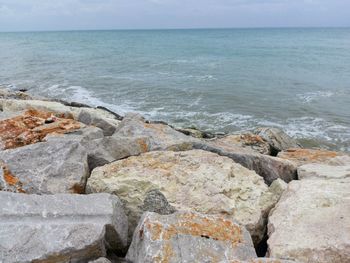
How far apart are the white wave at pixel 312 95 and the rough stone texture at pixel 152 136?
17.2 metres

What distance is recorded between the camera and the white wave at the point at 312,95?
76.5 ft

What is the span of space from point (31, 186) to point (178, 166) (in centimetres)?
214

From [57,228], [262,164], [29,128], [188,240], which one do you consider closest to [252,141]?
[262,164]

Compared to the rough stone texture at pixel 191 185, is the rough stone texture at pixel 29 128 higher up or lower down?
higher up

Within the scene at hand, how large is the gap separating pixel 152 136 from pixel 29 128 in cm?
238

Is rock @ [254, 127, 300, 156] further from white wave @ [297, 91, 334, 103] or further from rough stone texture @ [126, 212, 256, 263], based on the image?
white wave @ [297, 91, 334, 103]

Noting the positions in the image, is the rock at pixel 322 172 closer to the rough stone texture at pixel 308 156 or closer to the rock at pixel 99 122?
the rough stone texture at pixel 308 156

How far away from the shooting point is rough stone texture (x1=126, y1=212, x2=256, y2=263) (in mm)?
3365

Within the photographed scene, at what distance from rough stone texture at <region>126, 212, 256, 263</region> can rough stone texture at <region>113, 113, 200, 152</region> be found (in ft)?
9.67

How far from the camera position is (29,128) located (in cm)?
697

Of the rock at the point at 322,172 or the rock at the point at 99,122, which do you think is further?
the rock at the point at 99,122

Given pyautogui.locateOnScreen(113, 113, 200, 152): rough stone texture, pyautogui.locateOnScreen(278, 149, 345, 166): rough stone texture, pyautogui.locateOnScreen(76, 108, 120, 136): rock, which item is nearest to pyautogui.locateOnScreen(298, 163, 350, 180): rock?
pyautogui.locateOnScreen(278, 149, 345, 166): rough stone texture

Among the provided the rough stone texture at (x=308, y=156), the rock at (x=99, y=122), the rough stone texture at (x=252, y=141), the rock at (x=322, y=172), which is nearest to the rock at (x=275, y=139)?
the rough stone texture at (x=252, y=141)

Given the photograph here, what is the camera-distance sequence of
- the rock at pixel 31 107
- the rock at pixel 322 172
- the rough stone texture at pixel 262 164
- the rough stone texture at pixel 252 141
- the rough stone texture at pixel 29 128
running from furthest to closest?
the rough stone texture at pixel 252 141 < the rock at pixel 31 107 < the rough stone texture at pixel 262 164 < the rock at pixel 322 172 < the rough stone texture at pixel 29 128
